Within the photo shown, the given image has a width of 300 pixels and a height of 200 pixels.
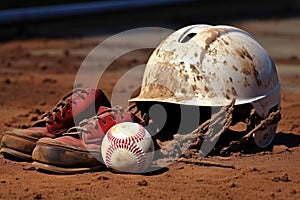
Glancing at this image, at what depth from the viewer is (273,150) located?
19.3 ft

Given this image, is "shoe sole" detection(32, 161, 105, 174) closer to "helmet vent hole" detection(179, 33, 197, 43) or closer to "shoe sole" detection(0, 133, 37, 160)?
"shoe sole" detection(0, 133, 37, 160)

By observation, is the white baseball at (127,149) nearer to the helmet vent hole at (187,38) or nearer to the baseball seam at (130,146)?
the baseball seam at (130,146)

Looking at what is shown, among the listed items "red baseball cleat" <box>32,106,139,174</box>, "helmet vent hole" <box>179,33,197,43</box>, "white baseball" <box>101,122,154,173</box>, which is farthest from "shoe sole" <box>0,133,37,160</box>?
"helmet vent hole" <box>179,33,197,43</box>

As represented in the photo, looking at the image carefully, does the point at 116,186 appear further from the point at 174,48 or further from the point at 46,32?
the point at 46,32

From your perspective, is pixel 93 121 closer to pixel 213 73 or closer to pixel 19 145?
pixel 19 145

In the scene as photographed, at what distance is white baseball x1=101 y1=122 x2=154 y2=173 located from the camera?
16.8ft

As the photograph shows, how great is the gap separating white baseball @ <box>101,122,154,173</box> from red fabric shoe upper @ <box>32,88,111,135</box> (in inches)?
19.1

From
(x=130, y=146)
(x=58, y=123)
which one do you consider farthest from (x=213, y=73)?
(x=58, y=123)

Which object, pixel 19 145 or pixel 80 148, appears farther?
pixel 19 145

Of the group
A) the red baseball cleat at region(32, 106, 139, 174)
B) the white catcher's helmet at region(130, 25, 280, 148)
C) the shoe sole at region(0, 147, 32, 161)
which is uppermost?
the white catcher's helmet at region(130, 25, 280, 148)

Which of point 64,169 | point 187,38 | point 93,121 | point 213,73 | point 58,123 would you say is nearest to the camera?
point 64,169

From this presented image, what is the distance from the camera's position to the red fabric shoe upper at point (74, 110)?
18.6 ft

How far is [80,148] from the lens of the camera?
209 inches

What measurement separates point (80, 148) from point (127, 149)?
39cm
